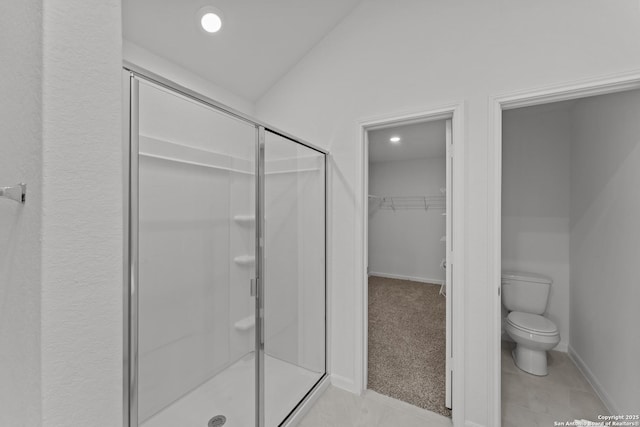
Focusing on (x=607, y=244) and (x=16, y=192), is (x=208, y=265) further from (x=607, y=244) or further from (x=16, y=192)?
(x=607, y=244)

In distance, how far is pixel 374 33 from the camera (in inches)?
79.4

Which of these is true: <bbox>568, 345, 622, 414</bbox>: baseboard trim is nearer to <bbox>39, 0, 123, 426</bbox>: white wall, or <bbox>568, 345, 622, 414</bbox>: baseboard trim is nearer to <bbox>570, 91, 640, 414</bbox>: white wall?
<bbox>570, 91, 640, 414</bbox>: white wall

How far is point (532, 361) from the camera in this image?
2287mm

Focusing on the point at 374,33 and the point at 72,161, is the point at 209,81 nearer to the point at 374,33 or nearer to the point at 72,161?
the point at 374,33

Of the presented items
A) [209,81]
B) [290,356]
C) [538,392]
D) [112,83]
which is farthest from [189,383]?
[538,392]

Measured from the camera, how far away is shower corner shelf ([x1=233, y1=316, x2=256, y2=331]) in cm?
155

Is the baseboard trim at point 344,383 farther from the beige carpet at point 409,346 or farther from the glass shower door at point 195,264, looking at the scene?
the glass shower door at point 195,264

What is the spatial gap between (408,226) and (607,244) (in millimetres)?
3141

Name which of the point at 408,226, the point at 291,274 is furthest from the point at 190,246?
the point at 408,226

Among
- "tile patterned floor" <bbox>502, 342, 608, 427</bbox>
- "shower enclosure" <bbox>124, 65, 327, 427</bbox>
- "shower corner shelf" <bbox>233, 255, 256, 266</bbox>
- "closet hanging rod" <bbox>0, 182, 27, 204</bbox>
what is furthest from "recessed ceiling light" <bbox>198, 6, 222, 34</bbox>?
"tile patterned floor" <bbox>502, 342, 608, 427</bbox>

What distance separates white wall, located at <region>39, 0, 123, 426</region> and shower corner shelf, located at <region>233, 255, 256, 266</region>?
89 centimetres

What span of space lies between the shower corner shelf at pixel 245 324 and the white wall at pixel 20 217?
0.97 m

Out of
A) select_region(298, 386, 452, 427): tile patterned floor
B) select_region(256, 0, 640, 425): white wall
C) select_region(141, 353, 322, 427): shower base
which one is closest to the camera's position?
select_region(141, 353, 322, 427): shower base

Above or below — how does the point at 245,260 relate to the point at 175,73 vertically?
below
